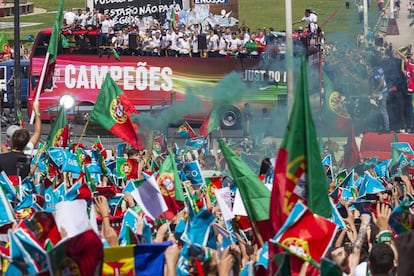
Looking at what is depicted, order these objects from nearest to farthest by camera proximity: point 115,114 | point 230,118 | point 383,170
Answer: point 383,170
point 115,114
point 230,118

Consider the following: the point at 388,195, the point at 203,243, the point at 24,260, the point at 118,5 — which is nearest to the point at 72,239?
the point at 24,260

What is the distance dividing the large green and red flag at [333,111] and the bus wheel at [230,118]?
4923 millimetres

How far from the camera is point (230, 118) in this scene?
3044cm

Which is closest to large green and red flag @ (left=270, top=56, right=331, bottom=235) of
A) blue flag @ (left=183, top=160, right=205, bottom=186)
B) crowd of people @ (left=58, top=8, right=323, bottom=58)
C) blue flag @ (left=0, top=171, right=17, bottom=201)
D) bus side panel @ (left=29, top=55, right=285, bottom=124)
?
blue flag @ (left=0, top=171, right=17, bottom=201)

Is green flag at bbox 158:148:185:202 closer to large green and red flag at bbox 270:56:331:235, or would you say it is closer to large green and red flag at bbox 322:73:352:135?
large green and red flag at bbox 270:56:331:235

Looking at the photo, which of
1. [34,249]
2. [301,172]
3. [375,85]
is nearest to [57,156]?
[301,172]

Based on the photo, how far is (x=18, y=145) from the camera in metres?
11.1

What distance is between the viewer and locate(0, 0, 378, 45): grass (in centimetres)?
3261

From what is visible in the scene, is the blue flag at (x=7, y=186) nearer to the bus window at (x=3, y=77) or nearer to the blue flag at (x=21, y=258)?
the blue flag at (x=21, y=258)

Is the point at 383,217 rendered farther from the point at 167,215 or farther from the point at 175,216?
the point at 167,215

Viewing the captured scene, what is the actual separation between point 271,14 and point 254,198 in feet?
137

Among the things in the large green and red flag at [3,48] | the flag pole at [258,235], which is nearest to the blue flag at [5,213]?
the flag pole at [258,235]

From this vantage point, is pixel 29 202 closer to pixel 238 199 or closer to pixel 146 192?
pixel 146 192

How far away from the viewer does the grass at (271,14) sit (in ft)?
107
